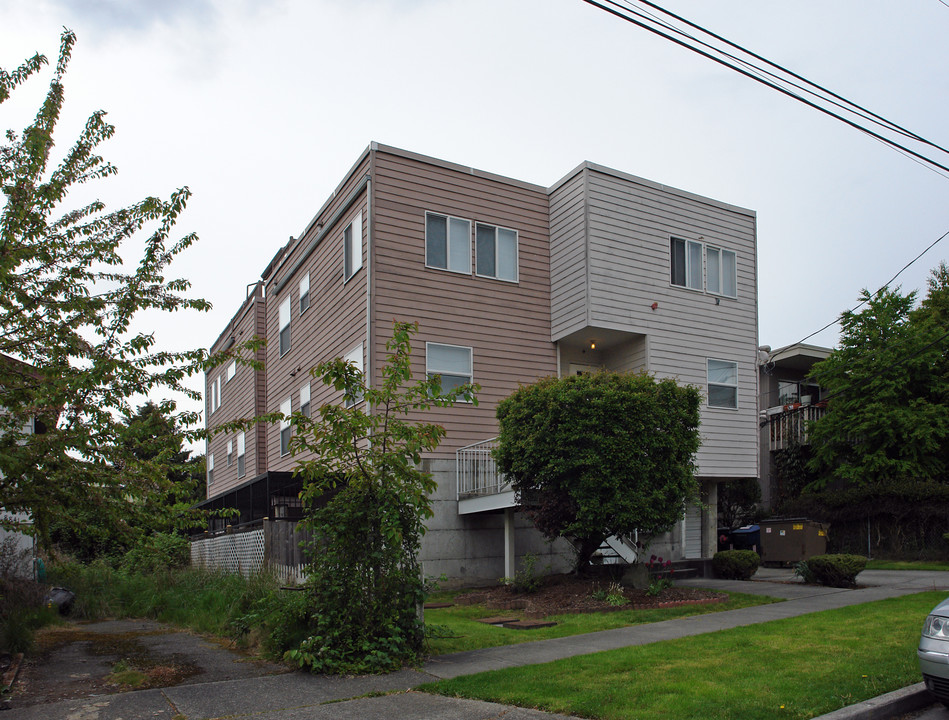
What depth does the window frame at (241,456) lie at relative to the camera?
83.3 ft

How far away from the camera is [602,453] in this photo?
13.1 metres

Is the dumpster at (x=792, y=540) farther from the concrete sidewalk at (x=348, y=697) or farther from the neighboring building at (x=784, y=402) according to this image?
the concrete sidewalk at (x=348, y=697)

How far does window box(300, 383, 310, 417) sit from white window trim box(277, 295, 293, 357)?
2.05 metres

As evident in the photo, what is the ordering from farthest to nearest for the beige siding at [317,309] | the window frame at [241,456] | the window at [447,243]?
the window frame at [241,456] → the window at [447,243] → the beige siding at [317,309]

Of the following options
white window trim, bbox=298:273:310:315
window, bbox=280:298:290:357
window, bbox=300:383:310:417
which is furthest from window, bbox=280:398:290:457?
white window trim, bbox=298:273:310:315

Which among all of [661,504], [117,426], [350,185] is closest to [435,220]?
[350,185]

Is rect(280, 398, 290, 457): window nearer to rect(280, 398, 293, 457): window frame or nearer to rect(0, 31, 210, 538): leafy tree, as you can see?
rect(280, 398, 293, 457): window frame

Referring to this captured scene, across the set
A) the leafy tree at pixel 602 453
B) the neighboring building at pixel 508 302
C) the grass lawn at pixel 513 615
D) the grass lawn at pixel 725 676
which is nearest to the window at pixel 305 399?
the neighboring building at pixel 508 302

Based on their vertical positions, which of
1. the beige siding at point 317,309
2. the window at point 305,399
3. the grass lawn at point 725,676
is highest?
the beige siding at point 317,309

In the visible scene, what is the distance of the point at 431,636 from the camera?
9.14m

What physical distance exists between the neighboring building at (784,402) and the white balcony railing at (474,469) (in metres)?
12.2

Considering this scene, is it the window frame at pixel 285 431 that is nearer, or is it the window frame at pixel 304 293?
the window frame at pixel 304 293

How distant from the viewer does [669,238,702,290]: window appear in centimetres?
1930

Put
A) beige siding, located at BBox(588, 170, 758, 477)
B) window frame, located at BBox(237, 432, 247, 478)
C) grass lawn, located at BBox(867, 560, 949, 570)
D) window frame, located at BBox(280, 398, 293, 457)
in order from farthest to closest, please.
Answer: window frame, located at BBox(237, 432, 247, 478) < window frame, located at BBox(280, 398, 293, 457) < grass lawn, located at BBox(867, 560, 949, 570) < beige siding, located at BBox(588, 170, 758, 477)
